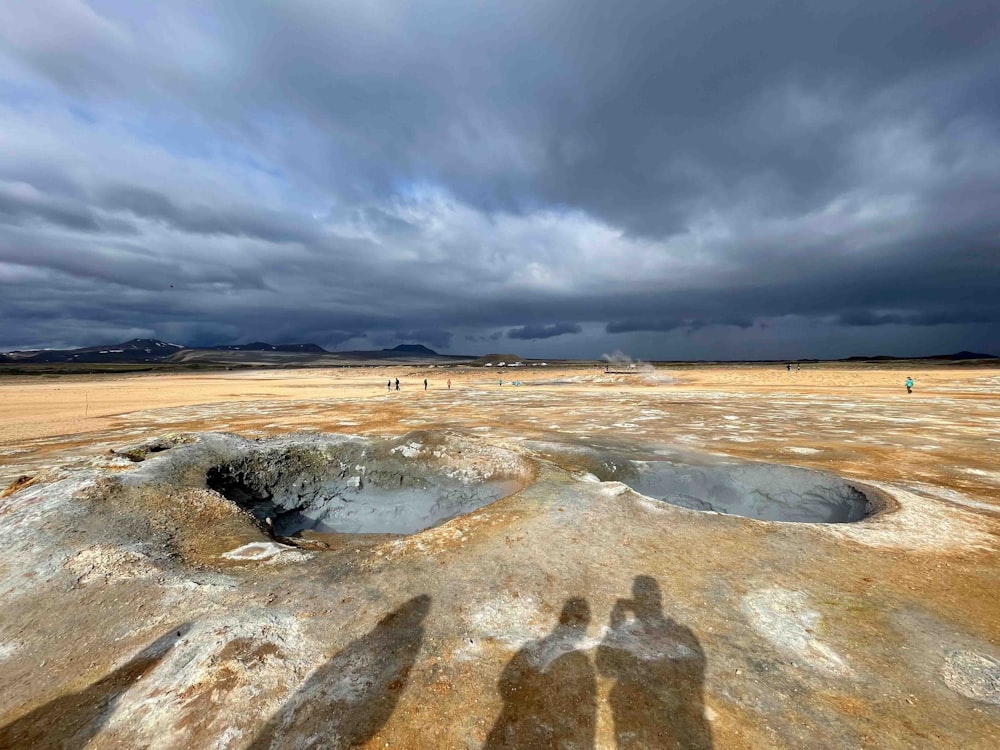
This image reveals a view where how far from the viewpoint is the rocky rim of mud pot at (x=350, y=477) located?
38.3ft

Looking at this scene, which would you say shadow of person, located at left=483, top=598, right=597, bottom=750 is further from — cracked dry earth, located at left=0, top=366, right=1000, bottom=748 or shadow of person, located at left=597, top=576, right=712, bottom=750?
shadow of person, located at left=597, top=576, right=712, bottom=750

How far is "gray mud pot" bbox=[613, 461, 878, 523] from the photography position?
10.4 metres

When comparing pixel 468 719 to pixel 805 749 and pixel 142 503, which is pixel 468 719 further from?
pixel 142 503

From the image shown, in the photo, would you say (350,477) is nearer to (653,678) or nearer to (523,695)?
(523,695)

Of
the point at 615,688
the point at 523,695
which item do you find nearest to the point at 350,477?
the point at 523,695

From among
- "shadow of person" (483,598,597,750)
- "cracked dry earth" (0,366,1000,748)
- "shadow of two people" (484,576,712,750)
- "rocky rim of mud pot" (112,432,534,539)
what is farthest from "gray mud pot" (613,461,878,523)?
"shadow of person" (483,598,597,750)

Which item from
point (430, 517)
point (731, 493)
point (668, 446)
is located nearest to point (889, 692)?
point (731, 493)

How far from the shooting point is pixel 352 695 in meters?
4.23

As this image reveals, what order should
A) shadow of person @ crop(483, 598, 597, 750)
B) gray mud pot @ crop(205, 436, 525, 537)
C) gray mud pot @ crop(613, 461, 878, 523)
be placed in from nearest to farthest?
shadow of person @ crop(483, 598, 597, 750)
gray mud pot @ crop(613, 461, 878, 523)
gray mud pot @ crop(205, 436, 525, 537)

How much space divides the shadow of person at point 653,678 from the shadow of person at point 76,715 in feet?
15.6

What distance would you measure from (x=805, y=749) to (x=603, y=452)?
1095 centimetres

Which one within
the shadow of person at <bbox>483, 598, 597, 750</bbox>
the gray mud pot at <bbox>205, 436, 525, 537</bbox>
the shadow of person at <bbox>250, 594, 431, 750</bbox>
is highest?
the shadow of person at <bbox>483, 598, 597, 750</bbox>

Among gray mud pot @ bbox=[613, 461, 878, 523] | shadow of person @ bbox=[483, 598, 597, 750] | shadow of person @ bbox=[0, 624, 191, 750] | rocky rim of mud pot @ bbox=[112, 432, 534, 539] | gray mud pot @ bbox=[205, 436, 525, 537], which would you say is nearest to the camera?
shadow of person @ bbox=[483, 598, 597, 750]

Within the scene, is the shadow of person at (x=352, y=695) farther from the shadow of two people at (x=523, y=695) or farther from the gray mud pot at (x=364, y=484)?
the gray mud pot at (x=364, y=484)
